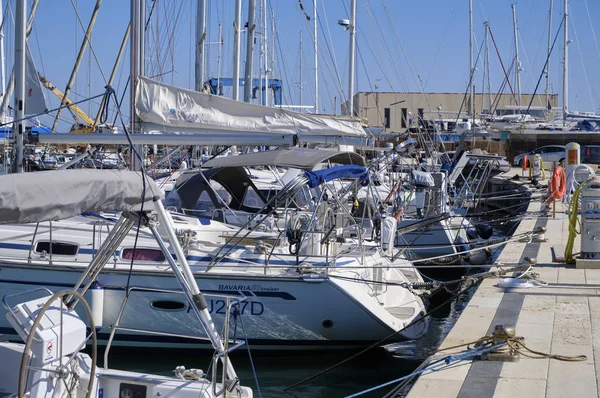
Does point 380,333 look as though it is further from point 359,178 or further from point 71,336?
point 71,336

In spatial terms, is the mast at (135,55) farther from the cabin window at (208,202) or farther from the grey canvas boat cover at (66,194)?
the grey canvas boat cover at (66,194)

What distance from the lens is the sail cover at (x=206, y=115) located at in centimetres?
1241

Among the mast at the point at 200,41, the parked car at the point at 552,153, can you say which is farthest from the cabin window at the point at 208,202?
the parked car at the point at 552,153

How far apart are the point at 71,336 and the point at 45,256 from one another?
5.27 meters

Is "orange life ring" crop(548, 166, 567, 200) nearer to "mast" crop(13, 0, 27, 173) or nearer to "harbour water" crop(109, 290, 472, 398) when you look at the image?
"harbour water" crop(109, 290, 472, 398)

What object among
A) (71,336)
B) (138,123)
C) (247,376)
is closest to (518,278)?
(247,376)

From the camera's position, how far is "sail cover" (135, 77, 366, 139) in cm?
1241

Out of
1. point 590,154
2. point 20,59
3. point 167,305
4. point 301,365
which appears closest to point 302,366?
point 301,365

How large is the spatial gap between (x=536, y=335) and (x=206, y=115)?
620 cm

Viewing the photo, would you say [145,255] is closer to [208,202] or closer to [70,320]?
[208,202]

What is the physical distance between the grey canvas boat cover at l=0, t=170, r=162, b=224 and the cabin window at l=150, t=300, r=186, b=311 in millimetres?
4875

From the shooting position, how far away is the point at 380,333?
36.3 feet

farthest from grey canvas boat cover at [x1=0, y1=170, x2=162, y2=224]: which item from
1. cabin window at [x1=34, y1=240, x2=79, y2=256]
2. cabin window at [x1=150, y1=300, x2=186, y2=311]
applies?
cabin window at [x1=34, y1=240, x2=79, y2=256]

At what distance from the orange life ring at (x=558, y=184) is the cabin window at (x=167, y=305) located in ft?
43.2
